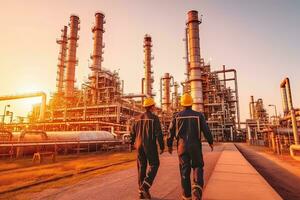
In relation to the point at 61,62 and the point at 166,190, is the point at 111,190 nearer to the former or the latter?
the point at 166,190

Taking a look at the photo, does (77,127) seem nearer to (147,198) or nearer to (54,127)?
(54,127)

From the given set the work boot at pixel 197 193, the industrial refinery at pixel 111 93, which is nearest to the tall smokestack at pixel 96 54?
the industrial refinery at pixel 111 93

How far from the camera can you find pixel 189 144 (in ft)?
11.1

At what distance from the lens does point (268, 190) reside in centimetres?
368

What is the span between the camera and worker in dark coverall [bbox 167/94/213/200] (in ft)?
10.6

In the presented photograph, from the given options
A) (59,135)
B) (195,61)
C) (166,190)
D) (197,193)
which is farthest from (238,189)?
(195,61)

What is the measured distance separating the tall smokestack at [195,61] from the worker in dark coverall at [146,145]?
97.5 ft

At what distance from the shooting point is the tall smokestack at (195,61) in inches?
1302

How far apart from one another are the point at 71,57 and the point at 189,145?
121ft

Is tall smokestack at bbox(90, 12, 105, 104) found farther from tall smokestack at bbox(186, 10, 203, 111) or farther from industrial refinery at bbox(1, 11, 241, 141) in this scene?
tall smokestack at bbox(186, 10, 203, 111)

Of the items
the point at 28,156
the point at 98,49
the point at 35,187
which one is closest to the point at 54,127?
the point at 98,49

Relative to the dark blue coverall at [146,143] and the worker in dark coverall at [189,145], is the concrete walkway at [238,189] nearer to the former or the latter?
the worker in dark coverall at [189,145]

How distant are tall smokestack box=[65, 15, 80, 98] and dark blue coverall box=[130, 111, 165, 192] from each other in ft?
111

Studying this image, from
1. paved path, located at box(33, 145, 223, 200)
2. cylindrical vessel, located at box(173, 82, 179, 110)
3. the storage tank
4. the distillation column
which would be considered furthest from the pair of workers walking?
the distillation column
